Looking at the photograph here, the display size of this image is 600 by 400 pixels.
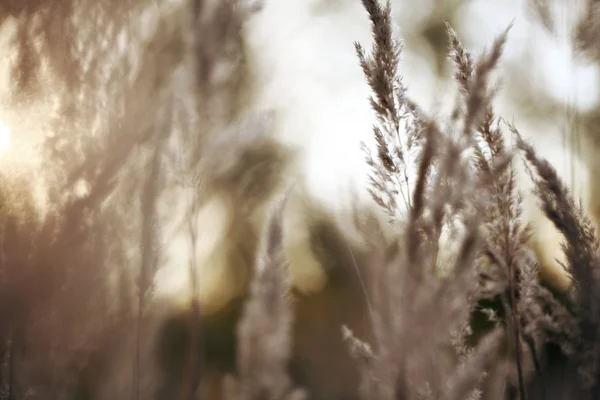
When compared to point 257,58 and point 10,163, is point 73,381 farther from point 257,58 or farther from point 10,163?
point 257,58

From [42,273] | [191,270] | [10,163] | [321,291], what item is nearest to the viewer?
[191,270]

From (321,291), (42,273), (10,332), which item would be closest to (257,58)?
(42,273)

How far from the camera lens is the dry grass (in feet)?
3.18

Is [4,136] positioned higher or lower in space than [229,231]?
higher

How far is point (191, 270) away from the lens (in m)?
1.17

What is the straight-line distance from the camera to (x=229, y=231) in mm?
1606

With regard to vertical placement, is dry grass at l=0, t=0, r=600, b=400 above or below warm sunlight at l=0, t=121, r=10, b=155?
below

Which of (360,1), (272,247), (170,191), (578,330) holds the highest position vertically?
(360,1)

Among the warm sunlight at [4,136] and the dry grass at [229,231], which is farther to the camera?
the warm sunlight at [4,136]

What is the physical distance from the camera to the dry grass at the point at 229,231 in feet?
3.18

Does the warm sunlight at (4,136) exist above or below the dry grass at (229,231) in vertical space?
above

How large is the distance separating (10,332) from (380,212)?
892 mm

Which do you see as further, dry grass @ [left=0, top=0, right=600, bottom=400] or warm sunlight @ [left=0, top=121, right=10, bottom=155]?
warm sunlight @ [left=0, top=121, right=10, bottom=155]

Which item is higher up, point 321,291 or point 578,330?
point 321,291
